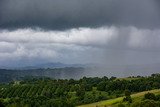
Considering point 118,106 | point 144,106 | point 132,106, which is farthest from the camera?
point 118,106

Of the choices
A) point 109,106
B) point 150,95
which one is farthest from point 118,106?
point 150,95

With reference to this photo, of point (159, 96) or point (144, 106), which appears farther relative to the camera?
point (159, 96)

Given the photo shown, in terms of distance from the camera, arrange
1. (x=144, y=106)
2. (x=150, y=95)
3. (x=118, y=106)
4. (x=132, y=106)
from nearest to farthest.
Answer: (x=144, y=106) → (x=132, y=106) → (x=118, y=106) → (x=150, y=95)

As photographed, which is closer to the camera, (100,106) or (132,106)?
(132,106)

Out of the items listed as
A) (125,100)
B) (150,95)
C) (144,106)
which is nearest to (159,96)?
(150,95)

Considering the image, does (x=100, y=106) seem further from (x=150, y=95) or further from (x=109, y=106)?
(x=150, y=95)

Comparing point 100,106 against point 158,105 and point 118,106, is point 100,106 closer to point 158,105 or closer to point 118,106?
point 118,106

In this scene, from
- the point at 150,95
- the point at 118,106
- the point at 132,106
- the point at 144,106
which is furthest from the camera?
the point at 150,95
